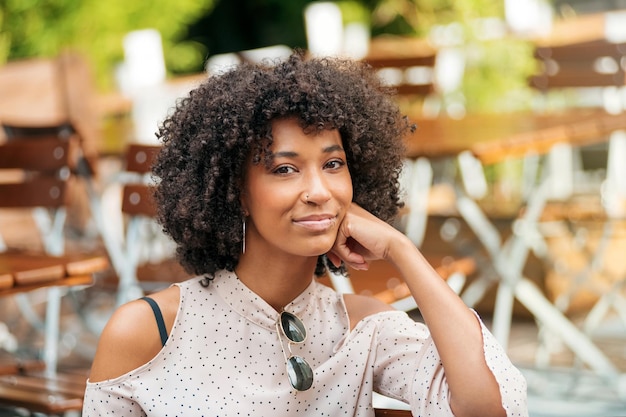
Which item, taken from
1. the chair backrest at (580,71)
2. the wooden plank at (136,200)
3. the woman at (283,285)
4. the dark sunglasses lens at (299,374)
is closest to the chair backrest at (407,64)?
the chair backrest at (580,71)

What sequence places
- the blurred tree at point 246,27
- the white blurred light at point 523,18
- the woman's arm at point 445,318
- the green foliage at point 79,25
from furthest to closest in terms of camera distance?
the blurred tree at point 246,27, the white blurred light at point 523,18, the green foliage at point 79,25, the woman's arm at point 445,318

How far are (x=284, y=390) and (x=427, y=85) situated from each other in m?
4.25

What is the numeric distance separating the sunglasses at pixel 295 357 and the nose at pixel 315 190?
0.20 meters

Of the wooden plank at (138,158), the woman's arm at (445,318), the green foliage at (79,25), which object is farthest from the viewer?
the green foliage at (79,25)

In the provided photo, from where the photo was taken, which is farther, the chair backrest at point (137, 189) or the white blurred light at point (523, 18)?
the white blurred light at point (523, 18)

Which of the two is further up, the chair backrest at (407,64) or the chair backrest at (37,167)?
the chair backrest at (407,64)

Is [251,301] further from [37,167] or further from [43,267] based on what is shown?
[37,167]

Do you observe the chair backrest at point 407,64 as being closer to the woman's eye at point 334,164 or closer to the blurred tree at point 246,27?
the woman's eye at point 334,164

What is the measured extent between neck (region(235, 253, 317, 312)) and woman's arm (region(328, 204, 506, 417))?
7 centimetres

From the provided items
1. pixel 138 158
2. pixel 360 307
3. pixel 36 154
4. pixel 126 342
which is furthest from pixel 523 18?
pixel 126 342

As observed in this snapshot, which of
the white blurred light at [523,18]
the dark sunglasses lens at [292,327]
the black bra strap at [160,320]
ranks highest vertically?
the white blurred light at [523,18]

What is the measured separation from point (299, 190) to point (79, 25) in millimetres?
7245

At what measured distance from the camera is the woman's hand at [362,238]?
161 centimetres

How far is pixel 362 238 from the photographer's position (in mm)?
1614
